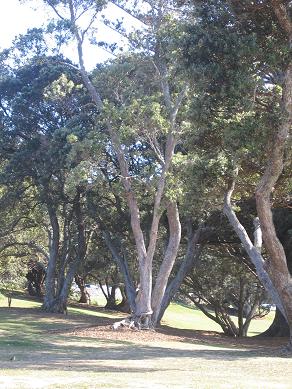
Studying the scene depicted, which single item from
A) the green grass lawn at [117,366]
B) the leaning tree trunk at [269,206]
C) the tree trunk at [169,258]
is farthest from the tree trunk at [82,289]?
the leaning tree trunk at [269,206]

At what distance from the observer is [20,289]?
169 feet

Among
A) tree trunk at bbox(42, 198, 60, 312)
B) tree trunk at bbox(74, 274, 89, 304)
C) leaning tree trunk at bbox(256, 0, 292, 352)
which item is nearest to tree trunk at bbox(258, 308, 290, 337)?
tree trunk at bbox(42, 198, 60, 312)

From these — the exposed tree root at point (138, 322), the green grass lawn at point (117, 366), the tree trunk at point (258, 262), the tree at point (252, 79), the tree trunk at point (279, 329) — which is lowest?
the green grass lawn at point (117, 366)

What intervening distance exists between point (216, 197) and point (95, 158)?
5163mm

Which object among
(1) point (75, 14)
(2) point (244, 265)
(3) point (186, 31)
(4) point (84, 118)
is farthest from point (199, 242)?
(3) point (186, 31)

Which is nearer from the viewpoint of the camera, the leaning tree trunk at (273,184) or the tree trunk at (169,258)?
the leaning tree trunk at (273,184)

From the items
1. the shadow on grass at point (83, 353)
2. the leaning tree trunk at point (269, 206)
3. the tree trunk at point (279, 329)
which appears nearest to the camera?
the shadow on grass at point (83, 353)

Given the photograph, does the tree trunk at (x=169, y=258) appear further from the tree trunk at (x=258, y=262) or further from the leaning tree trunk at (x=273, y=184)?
the leaning tree trunk at (x=273, y=184)

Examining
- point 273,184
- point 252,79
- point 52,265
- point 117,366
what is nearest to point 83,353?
point 117,366

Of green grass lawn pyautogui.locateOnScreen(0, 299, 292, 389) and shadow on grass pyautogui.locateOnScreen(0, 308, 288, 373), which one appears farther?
shadow on grass pyautogui.locateOnScreen(0, 308, 288, 373)

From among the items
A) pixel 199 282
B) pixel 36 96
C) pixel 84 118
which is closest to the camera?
pixel 84 118

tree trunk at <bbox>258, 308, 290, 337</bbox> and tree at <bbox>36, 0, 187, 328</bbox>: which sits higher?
tree at <bbox>36, 0, 187, 328</bbox>

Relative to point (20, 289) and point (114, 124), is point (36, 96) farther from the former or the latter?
point (20, 289)

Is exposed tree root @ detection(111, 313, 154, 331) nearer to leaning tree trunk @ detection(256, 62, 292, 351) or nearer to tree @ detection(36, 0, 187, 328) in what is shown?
tree @ detection(36, 0, 187, 328)
